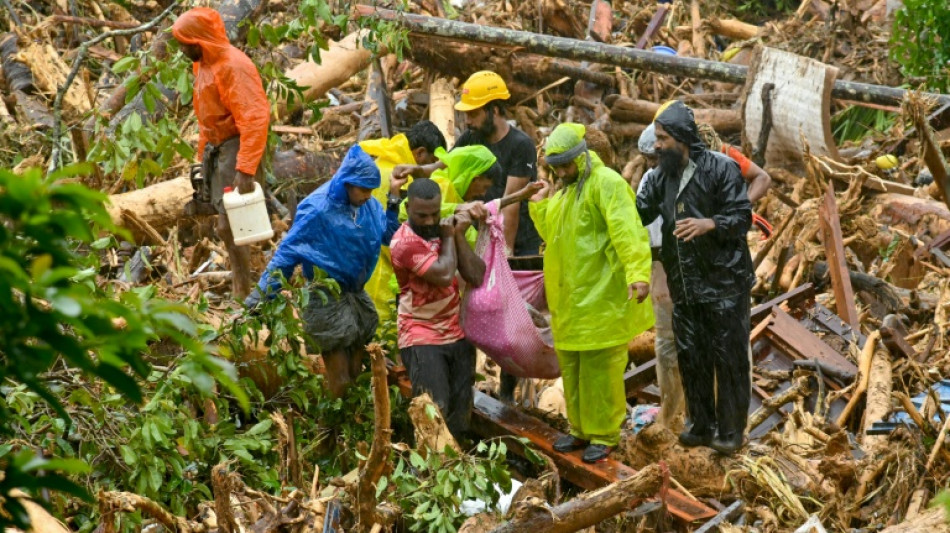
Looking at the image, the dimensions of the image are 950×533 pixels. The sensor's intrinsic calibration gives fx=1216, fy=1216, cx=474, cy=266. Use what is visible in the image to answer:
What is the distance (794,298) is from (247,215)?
3707mm

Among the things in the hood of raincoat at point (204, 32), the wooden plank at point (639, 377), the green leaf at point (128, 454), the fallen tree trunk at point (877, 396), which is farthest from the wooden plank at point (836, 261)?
the green leaf at point (128, 454)

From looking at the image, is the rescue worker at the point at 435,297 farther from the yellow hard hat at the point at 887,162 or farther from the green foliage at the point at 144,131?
the yellow hard hat at the point at 887,162

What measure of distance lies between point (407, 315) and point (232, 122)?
61.9 inches

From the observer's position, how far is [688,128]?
5.73 m

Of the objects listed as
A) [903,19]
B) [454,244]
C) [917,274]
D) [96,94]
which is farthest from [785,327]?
[96,94]

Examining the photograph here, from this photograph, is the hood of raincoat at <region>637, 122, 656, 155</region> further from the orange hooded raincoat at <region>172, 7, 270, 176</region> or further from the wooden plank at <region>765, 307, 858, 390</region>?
the orange hooded raincoat at <region>172, 7, 270, 176</region>

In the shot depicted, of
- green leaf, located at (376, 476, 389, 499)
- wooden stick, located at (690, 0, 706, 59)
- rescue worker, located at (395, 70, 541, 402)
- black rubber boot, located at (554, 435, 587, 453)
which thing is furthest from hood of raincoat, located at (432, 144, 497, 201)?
wooden stick, located at (690, 0, 706, 59)

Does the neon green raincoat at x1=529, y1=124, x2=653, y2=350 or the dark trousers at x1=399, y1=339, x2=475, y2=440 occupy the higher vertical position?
the neon green raincoat at x1=529, y1=124, x2=653, y2=350

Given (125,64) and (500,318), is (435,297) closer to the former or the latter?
(500,318)

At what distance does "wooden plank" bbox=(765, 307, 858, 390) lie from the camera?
24.0ft

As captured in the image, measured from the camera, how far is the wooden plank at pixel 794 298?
777 cm

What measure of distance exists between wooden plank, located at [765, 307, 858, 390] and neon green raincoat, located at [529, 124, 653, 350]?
69.8 inches

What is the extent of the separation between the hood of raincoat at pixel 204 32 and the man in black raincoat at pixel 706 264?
2.39m

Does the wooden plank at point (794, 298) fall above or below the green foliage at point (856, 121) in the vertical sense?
above
